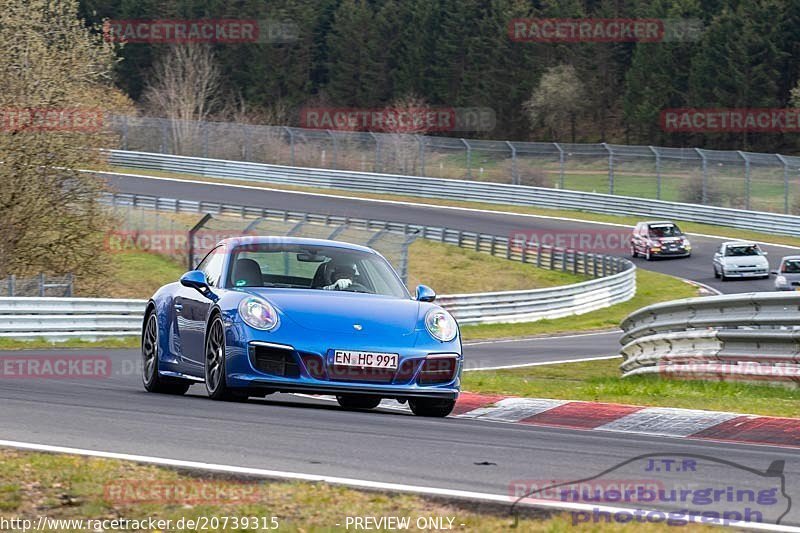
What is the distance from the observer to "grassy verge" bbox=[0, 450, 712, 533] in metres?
5.47

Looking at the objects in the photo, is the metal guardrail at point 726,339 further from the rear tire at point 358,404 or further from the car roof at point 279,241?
the car roof at point 279,241

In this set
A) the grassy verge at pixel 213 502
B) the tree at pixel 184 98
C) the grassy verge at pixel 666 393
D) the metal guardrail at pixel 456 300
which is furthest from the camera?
the tree at pixel 184 98

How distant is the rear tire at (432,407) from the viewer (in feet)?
33.9

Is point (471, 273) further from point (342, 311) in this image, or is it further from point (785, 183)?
point (342, 311)

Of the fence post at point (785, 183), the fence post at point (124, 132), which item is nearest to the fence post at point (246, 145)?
the fence post at point (124, 132)

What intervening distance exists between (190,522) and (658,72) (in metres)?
87.9

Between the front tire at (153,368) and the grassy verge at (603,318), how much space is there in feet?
59.6

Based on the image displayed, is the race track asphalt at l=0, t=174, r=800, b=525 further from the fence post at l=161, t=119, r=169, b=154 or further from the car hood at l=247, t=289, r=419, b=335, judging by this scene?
the fence post at l=161, t=119, r=169, b=154

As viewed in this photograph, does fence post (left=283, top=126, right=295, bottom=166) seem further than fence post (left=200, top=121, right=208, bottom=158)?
No

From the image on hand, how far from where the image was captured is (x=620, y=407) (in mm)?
10633

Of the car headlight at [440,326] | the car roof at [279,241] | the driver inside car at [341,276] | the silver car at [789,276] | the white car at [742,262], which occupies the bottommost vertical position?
the white car at [742,262]

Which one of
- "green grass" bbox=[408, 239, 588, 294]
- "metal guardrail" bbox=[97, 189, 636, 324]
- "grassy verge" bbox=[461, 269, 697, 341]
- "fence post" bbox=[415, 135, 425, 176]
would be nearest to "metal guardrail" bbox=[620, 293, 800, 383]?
"metal guardrail" bbox=[97, 189, 636, 324]

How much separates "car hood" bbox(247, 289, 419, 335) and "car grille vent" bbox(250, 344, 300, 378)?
10.6 inches

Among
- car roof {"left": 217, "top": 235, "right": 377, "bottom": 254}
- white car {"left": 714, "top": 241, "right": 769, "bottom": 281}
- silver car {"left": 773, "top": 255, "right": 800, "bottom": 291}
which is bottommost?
white car {"left": 714, "top": 241, "right": 769, "bottom": 281}
